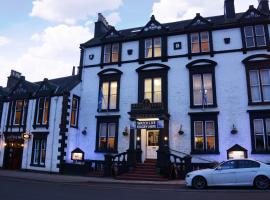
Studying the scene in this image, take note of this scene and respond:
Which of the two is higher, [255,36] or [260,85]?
[255,36]

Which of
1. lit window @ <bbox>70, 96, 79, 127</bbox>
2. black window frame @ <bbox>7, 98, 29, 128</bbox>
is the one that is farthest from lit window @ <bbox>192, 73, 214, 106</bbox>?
black window frame @ <bbox>7, 98, 29, 128</bbox>

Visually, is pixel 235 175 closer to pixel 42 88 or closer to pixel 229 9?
pixel 229 9

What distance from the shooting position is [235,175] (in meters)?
13.6

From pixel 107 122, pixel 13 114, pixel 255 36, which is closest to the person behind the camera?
pixel 255 36

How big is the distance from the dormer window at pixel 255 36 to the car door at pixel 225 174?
1133 cm

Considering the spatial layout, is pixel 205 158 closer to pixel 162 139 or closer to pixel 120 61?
pixel 162 139

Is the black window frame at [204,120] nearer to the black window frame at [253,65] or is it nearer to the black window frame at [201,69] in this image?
the black window frame at [201,69]

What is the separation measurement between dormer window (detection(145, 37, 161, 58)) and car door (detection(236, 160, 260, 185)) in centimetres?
1278

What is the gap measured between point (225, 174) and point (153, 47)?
13.6 m

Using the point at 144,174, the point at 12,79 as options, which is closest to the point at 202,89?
the point at 144,174

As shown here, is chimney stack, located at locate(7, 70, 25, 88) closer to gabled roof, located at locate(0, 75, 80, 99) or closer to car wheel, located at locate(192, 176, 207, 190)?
gabled roof, located at locate(0, 75, 80, 99)

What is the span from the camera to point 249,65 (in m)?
20.8

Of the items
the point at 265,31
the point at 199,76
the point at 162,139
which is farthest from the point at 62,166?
the point at 265,31

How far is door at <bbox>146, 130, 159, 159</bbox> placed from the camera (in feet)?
70.9
